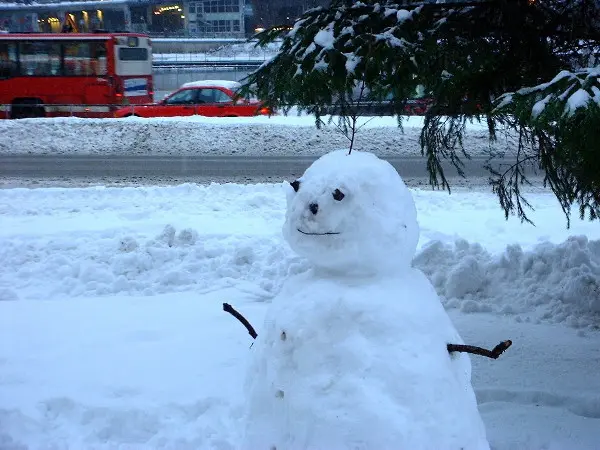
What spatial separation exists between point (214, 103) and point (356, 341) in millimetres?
20539

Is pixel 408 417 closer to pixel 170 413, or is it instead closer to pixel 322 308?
pixel 322 308

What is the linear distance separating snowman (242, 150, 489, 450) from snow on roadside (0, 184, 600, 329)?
3.69 meters

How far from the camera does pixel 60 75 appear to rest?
934 inches

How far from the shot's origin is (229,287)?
270 inches

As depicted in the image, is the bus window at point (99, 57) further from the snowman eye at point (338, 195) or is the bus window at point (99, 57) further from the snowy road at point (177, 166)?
the snowman eye at point (338, 195)

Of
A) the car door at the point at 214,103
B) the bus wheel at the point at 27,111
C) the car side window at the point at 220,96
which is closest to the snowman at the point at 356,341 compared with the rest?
the car door at the point at 214,103

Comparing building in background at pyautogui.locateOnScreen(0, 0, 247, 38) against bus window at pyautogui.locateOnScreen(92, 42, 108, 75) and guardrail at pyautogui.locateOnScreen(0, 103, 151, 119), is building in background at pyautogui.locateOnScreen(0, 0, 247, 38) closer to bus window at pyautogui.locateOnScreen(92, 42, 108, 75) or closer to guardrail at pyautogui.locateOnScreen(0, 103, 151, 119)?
bus window at pyautogui.locateOnScreen(92, 42, 108, 75)

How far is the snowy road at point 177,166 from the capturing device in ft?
48.6

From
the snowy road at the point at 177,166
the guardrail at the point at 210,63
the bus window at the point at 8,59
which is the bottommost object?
the snowy road at the point at 177,166

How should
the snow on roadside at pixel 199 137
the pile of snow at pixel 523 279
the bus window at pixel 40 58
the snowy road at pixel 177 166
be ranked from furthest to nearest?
the bus window at pixel 40 58 < the snow on roadside at pixel 199 137 < the snowy road at pixel 177 166 < the pile of snow at pixel 523 279

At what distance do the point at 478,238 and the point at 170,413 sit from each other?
16.2ft

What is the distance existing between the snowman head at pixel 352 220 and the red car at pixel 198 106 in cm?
1920

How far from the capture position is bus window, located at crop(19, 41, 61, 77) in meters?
23.8

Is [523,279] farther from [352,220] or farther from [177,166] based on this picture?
[177,166]
